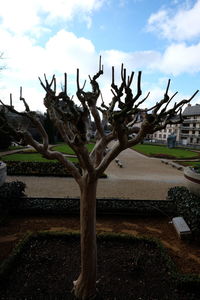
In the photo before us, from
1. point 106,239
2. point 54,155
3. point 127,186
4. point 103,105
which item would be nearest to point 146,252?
point 106,239

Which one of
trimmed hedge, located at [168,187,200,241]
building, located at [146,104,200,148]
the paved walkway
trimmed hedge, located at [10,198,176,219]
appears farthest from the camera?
building, located at [146,104,200,148]

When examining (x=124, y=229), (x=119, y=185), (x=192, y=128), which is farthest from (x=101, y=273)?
(x=192, y=128)

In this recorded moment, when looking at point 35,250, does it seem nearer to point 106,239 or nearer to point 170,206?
point 106,239

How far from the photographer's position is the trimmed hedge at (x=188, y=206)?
235 inches

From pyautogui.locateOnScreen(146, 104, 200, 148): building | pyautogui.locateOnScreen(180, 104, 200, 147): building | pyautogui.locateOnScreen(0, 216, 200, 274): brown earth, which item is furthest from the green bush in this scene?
pyautogui.locateOnScreen(180, 104, 200, 147): building

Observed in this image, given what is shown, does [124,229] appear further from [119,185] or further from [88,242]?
[119,185]

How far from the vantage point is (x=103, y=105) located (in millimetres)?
4660

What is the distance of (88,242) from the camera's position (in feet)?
11.8

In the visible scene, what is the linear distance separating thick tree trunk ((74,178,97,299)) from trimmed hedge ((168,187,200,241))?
12.9 ft

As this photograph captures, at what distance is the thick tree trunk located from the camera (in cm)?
352

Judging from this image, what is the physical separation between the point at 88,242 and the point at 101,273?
4.71ft

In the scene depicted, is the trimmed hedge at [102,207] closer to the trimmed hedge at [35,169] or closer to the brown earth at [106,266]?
the brown earth at [106,266]

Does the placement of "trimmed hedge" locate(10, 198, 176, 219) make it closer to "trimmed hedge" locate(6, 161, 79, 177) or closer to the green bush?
the green bush

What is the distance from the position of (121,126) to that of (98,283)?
3589 mm
